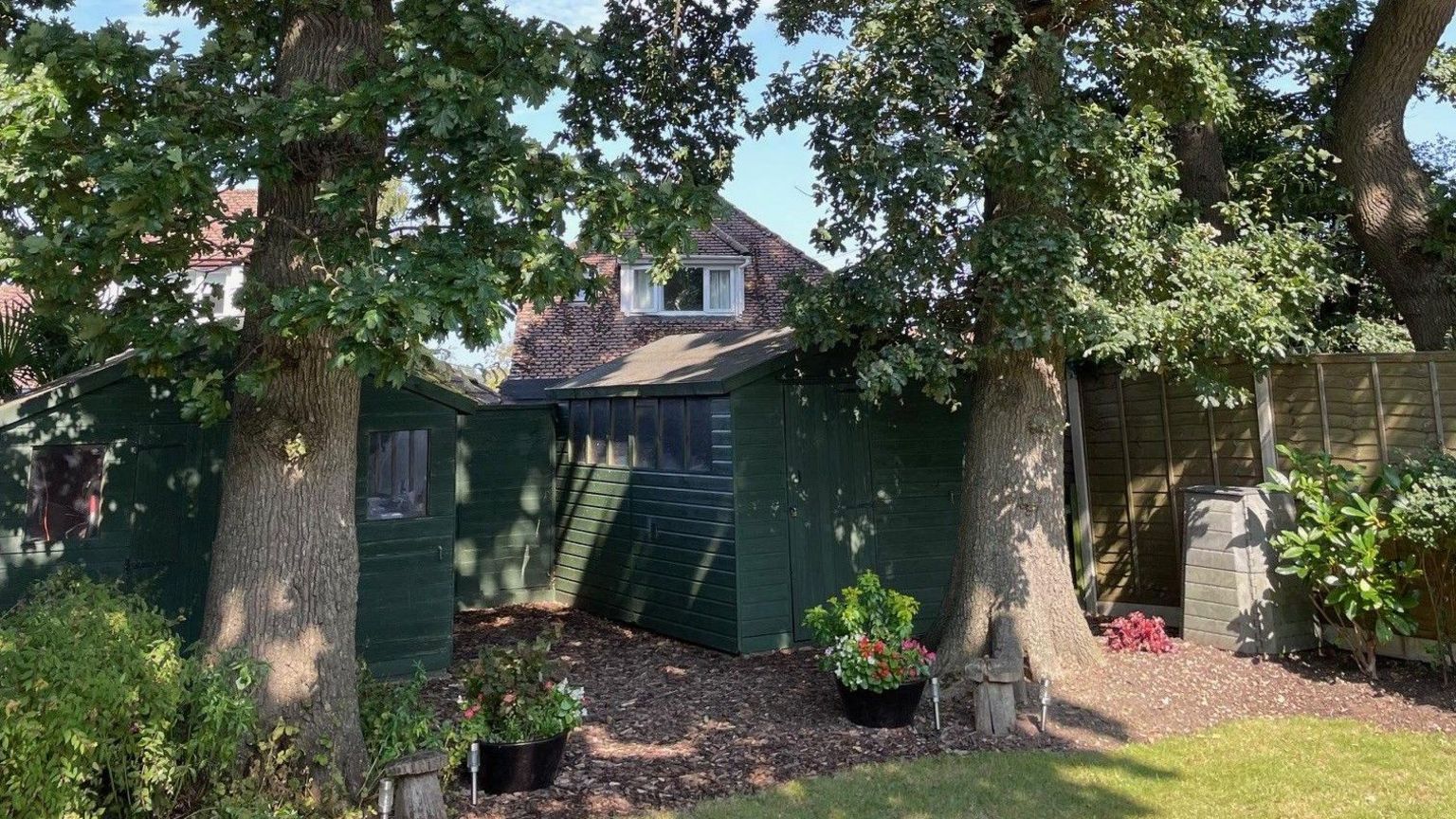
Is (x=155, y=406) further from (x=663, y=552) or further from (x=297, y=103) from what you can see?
(x=663, y=552)

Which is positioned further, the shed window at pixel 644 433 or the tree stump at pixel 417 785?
the shed window at pixel 644 433

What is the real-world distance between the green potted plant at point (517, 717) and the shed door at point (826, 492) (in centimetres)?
370

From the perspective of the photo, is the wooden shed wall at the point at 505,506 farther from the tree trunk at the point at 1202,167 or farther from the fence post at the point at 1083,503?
the tree trunk at the point at 1202,167

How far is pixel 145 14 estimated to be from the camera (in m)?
6.29

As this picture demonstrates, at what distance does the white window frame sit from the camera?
62.4 ft

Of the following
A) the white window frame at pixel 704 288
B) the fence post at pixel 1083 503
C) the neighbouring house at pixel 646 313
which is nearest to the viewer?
the fence post at pixel 1083 503

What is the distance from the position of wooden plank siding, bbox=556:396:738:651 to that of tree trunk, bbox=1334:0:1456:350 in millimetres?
6341

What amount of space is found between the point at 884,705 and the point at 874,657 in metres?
0.36

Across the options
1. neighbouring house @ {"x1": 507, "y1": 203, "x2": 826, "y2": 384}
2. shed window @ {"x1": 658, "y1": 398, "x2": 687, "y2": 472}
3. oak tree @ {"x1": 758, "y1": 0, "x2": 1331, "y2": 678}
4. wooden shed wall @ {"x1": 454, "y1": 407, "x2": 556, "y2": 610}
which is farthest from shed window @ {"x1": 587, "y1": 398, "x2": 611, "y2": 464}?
neighbouring house @ {"x1": 507, "y1": 203, "x2": 826, "y2": 384}

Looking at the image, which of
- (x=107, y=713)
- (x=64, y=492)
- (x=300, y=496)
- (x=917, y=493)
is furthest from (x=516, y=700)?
(x=917, y=493)

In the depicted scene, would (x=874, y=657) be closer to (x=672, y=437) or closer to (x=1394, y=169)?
(x=672, y=437)

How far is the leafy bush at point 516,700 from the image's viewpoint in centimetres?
532

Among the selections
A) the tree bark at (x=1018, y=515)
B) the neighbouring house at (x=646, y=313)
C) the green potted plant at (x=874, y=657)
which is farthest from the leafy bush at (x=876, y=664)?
the neighbouring house at (x=646, y=313)

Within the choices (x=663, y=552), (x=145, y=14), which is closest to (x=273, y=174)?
(x=145, y=14)
